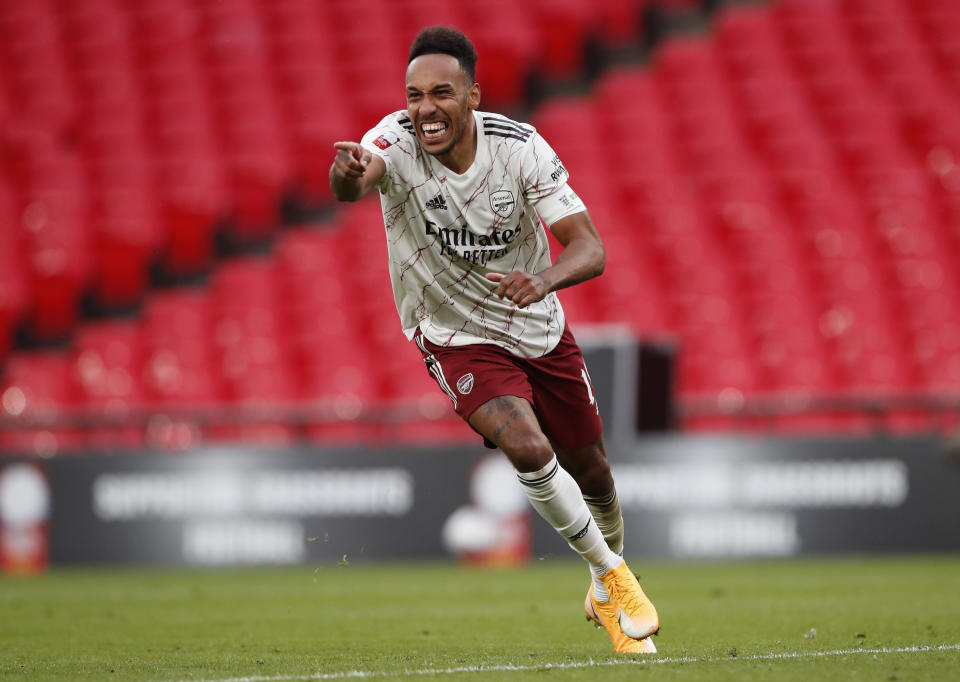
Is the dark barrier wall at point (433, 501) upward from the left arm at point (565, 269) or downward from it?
downward

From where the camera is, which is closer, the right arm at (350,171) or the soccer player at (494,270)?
the right arm at (350,171)

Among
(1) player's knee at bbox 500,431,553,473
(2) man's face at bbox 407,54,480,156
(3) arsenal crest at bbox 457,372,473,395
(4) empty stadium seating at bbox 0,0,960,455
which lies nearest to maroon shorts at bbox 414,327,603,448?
(3) arsenal crest at bbox 457,372,473,395

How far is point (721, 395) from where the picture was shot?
13.2 meters

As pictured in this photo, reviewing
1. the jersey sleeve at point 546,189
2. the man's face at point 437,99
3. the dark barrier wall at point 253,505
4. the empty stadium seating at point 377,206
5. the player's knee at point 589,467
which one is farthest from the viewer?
the empty stadium seating at point 377,206

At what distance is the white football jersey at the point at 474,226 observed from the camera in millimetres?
5324

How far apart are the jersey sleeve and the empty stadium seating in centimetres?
647


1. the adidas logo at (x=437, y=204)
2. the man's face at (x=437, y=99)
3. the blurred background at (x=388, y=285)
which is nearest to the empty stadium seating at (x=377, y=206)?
the blurred background at (x=388, y=285)

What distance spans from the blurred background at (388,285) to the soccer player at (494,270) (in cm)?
540

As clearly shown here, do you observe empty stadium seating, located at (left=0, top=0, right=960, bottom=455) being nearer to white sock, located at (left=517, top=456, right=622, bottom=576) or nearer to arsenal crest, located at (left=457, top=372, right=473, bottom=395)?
white sock, located at (left=517, top=456, right=622, bottom=576)

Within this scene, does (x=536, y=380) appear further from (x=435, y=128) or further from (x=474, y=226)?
(x=435, y=128)

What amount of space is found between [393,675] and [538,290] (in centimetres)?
133

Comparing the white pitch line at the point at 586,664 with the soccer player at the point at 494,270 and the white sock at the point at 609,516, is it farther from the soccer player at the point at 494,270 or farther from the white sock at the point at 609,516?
the white sock at the point at 609,516

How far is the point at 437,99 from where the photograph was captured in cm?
514

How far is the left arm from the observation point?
4.76 m
